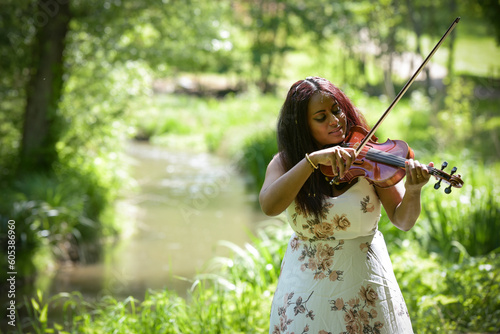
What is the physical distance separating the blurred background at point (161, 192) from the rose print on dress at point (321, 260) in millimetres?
1334

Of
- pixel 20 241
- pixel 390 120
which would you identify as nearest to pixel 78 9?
pixel 20 241

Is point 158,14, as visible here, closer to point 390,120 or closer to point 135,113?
point 135,113

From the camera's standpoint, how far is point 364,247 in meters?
1.96

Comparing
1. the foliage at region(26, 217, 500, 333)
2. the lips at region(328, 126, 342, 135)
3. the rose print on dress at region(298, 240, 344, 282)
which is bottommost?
the foliage at region(26, 217, 500, 333)

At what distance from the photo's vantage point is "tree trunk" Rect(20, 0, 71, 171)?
688 centimetres

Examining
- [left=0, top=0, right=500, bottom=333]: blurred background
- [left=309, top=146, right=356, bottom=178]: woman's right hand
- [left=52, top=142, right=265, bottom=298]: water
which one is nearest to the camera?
[left=309, top=146, right=356, bottom=178]: woman's right hand

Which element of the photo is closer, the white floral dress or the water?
the white floral dress

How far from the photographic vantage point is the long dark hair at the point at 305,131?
1.93 meters

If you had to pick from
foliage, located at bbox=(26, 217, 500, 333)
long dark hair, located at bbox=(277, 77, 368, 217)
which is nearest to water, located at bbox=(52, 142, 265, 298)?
foliage, located at bbox=(26, 217, 500, 333)

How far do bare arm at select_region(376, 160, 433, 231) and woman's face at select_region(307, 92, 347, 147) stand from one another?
0.79ft

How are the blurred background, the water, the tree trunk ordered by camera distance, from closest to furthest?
the blurred background → the water → the tree trunk

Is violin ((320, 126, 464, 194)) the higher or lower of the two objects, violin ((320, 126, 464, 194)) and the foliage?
the higher

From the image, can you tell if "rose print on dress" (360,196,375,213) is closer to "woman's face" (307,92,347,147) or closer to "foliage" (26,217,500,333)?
"woman's face" (307,92,347,147)

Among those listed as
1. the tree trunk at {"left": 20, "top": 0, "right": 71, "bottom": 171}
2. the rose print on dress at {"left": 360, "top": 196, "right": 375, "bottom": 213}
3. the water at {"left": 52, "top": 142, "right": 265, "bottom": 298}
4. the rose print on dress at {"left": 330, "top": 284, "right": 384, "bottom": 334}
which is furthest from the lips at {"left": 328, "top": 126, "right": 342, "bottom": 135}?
the tree trunk at {"left": 20, "top": 0, "right": 71, "bottom": 171}
